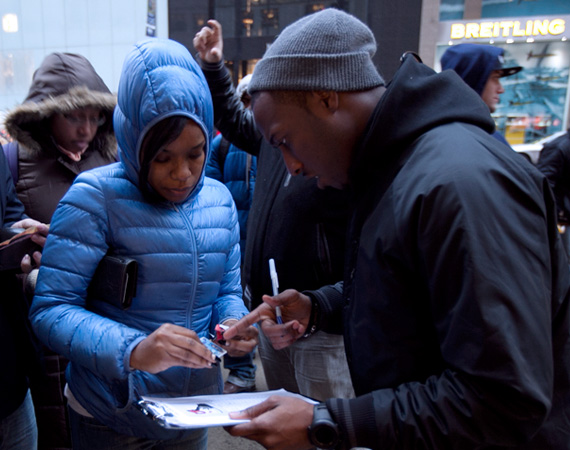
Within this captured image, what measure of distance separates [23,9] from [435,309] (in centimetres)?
1501

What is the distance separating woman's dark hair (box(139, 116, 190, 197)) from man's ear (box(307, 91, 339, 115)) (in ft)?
1.64

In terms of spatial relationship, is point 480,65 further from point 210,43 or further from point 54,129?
point 54,129

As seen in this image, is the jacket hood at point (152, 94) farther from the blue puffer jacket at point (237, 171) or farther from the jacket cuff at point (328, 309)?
the blue puffer jacket at point (237, 171)

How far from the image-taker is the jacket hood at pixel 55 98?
7.49 ft

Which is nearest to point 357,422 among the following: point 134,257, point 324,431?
point 324,431

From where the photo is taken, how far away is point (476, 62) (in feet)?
9.73

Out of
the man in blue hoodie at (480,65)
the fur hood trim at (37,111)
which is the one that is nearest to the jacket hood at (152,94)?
the fur hood trim at (37,111)

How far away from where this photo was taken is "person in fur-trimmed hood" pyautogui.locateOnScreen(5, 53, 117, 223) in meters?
2.28

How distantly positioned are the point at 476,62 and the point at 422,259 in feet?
8.07

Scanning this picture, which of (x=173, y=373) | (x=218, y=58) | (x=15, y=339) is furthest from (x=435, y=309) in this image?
(x=218, y=58)

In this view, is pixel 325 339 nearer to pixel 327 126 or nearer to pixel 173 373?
pixel 173 373

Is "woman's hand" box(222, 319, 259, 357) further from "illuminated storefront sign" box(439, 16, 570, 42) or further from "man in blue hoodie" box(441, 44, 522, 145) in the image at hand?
"illuminated storefront sign" box(439, 16, 570, 42)

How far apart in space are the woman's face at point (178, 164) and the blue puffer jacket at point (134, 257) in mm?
48

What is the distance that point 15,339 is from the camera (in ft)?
5.76
